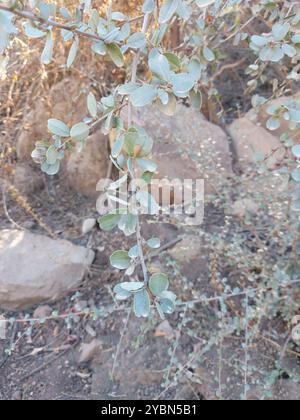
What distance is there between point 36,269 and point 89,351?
15.3 inches

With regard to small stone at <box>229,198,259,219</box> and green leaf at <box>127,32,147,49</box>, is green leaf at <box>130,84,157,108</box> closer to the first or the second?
green leaf at <box>127,32,147,49</box>

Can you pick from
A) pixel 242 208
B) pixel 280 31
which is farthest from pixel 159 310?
pixel 242 208

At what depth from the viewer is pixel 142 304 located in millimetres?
677

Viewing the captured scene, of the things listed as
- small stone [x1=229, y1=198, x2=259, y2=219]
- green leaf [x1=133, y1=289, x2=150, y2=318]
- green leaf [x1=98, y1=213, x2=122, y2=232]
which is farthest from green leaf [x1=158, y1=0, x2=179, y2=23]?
small stone [x1=229, y1=198, x2=259, y2=219]

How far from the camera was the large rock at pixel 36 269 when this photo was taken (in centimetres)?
170

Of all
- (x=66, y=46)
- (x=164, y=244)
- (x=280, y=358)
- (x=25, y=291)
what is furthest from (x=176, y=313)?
(x=66, y=46)

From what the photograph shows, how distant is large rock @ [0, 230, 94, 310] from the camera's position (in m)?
1.70

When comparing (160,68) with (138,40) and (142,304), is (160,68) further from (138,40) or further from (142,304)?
(142,304)

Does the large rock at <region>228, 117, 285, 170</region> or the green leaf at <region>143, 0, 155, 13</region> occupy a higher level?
the green leaf at <region>143, 0, 155, 13</region>

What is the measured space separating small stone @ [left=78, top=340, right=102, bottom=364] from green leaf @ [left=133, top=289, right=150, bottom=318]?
37.9 inches
